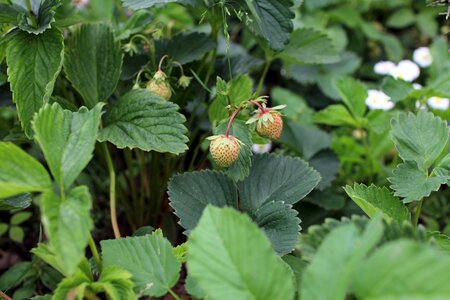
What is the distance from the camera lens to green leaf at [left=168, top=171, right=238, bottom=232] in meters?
1.09

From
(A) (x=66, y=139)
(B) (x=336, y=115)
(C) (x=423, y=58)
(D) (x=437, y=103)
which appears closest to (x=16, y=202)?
(A) (x=66, y=139)

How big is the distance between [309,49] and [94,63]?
547mm

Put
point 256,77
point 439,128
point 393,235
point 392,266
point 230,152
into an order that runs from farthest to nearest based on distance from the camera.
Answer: point 256,77, point 439,128, point 230,152, point 393,235, point 392,266

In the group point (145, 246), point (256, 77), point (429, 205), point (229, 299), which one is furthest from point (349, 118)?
point (229, 299)

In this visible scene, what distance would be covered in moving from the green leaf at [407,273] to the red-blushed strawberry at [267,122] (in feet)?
1.42

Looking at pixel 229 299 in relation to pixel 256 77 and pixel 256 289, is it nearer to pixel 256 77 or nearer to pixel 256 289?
pixel 256 289

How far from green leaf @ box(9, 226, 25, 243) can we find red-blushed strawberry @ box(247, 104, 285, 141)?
69cm

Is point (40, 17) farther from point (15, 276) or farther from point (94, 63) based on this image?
point (15, 276)

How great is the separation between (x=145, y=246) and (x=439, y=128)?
0.64 m

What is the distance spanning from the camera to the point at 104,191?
162 centimetres

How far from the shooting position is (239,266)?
0.78 m

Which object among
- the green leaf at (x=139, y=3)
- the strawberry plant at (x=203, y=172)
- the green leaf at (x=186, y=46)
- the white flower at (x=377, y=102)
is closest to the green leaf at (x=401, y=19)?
the strawberry plant at (x=203, y=172)

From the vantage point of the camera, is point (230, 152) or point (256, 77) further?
point (256, 77)

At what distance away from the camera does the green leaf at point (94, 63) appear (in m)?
1.23
